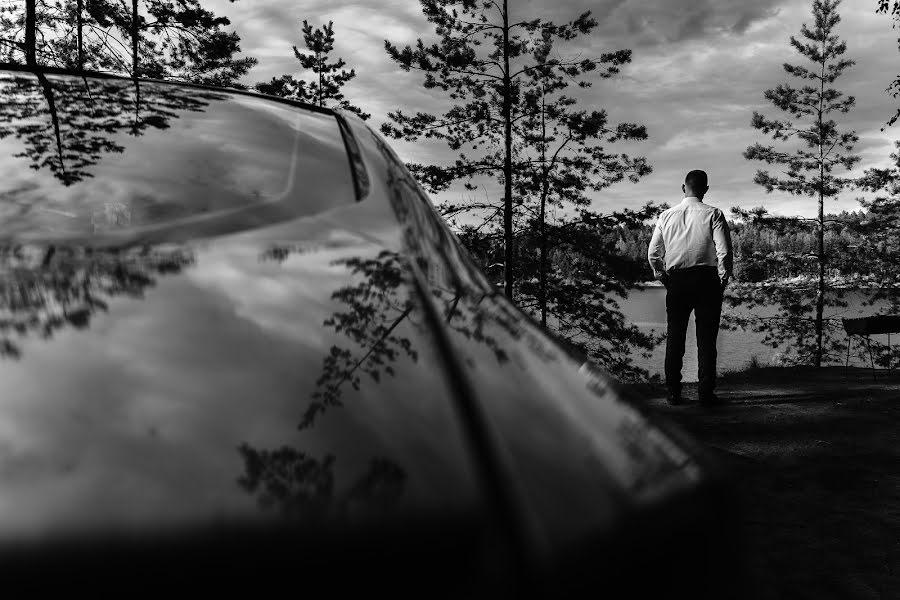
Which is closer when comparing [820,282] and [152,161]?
[152,161]

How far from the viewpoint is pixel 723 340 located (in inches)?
2638

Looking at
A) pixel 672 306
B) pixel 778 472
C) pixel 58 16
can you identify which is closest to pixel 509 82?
pixel 58 16

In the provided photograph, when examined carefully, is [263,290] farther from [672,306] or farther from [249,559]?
[672,306]

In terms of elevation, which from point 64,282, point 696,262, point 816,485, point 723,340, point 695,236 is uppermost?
point 695,236

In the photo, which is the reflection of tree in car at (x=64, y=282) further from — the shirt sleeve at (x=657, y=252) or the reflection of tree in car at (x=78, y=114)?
the shirt sleeve at (x=657, y=252)

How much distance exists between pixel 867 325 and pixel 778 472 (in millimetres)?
6150

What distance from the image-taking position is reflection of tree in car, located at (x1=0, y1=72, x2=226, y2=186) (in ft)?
3.24

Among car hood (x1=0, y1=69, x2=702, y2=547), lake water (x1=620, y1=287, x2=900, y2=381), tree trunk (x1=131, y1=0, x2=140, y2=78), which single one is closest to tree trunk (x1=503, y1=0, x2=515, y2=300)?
lake water (x1=620, y1=287, x2=900, y2=381)

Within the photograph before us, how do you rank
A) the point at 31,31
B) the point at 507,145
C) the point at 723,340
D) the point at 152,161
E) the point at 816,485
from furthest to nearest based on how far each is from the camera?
the point at 723,340, the point at 507,145, the point at 31,31, the point at 816,485, the point at 152,161

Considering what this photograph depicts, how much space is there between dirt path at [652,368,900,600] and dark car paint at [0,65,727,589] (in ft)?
0.53

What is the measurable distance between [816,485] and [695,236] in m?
2.54

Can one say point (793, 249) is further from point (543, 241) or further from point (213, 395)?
point (213, 395)

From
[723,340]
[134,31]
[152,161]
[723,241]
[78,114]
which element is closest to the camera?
[152,161]

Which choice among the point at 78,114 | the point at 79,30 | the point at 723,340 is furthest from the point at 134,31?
the point at 723,340
